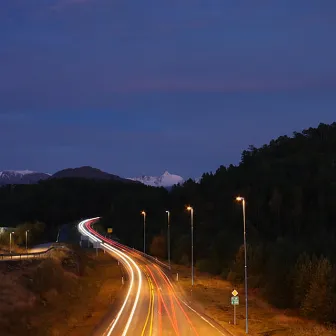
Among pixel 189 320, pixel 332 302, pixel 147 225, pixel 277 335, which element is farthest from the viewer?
pixel 147 225

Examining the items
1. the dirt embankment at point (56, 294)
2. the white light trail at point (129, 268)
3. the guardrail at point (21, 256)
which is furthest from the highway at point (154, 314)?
the guardrail at point (21, 256)

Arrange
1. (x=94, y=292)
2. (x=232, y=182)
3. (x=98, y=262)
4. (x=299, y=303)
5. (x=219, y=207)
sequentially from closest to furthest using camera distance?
(x=299, y=303) < (x=94, y=292) < (x=98, y=262) < (x=219, y=207) < (x=232, y=182)

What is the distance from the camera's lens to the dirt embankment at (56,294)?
4651 centimetres

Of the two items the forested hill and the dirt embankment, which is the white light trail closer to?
the dirt embankment

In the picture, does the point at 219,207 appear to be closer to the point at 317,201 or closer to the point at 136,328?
the point at 317,201

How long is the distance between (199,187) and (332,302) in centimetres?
12260

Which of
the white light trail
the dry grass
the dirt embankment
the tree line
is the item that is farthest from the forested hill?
the dirt embankment

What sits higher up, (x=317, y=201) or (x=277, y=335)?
(x=317, y=201)

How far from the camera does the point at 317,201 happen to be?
130250 millimetres

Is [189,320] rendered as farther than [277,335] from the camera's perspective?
Yes

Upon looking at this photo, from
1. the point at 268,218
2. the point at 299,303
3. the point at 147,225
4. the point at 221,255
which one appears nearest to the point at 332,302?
the point at 299,303

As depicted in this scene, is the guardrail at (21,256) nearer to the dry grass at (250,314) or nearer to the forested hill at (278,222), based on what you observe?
the dry grass at (250,314)

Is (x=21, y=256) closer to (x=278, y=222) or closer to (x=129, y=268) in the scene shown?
(x=129, y=268)

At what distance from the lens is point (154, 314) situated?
47.2 m
